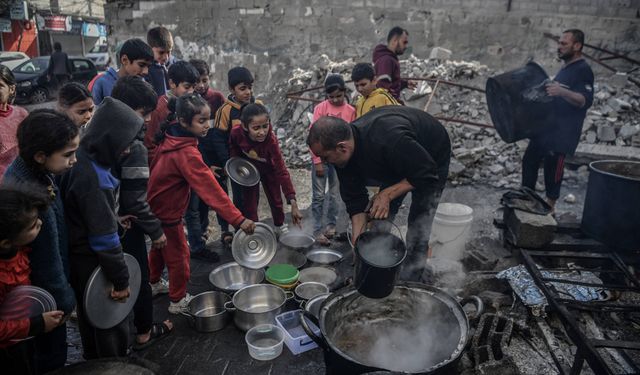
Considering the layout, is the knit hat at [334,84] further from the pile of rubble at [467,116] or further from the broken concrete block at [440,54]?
the broken concrete block at [440,54]

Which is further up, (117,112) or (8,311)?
(117,112)

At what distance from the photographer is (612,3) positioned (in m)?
11.5

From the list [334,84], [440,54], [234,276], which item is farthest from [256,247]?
[440,54]

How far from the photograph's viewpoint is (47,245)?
2252mm

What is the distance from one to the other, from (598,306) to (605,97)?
796 centimetres

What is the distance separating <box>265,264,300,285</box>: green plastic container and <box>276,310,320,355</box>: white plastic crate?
0.44 metres

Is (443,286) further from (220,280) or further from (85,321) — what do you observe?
(85,321)

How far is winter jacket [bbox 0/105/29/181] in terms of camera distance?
3176mm

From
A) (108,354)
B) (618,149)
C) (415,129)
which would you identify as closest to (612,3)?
(618,149)

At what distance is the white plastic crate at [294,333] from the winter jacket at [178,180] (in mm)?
947

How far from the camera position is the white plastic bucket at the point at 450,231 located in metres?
4.43

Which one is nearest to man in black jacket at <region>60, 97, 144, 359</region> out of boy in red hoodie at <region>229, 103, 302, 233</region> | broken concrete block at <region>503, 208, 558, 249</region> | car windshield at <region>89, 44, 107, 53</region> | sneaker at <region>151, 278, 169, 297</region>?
sneaker at <region>151, 278, 169, 297</region>

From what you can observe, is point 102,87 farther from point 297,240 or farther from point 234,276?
point 297,240

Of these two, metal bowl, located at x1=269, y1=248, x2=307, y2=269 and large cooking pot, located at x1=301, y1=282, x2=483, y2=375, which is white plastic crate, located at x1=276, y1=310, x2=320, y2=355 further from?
metal bowl, located at x1=269, y1=248, x2=307, y2=269
